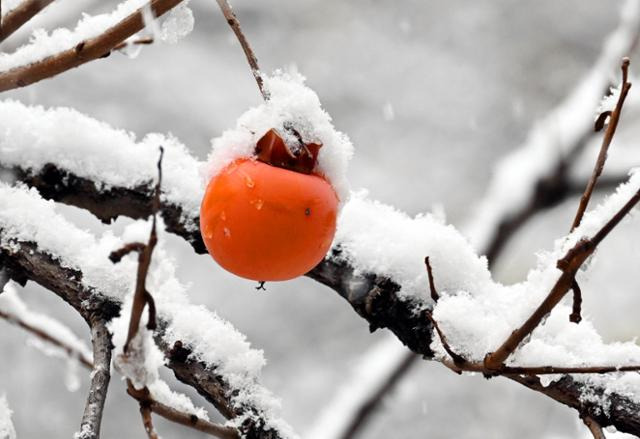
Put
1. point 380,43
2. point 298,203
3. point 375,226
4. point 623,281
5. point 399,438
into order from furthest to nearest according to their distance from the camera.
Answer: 1. point 380,43
2. point 399,438
3. point 623,281
4. point 375,226
5. point 298,203

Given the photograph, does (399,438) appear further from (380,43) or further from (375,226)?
(375,226)

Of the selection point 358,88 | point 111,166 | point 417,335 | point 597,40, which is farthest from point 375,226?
point 597,40

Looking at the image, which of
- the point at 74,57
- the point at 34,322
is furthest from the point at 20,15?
the point at 34,322

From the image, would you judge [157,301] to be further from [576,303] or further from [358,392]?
[358,392]

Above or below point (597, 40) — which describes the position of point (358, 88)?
below

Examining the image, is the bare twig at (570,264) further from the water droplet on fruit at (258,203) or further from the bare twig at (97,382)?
the bare twig at (97,382)

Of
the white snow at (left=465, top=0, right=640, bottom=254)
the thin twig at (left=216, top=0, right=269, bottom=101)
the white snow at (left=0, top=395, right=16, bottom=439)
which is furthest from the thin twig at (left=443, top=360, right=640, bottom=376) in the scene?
the white snow at (left=465, top=0, right=640, bottom=254)

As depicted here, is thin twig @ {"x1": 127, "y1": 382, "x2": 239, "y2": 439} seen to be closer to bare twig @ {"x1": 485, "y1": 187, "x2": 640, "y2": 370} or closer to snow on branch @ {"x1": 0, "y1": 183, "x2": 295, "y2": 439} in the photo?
snow on branch @ {"x1": 0, "y1": 183, "x2": 295, "y2": 439}
